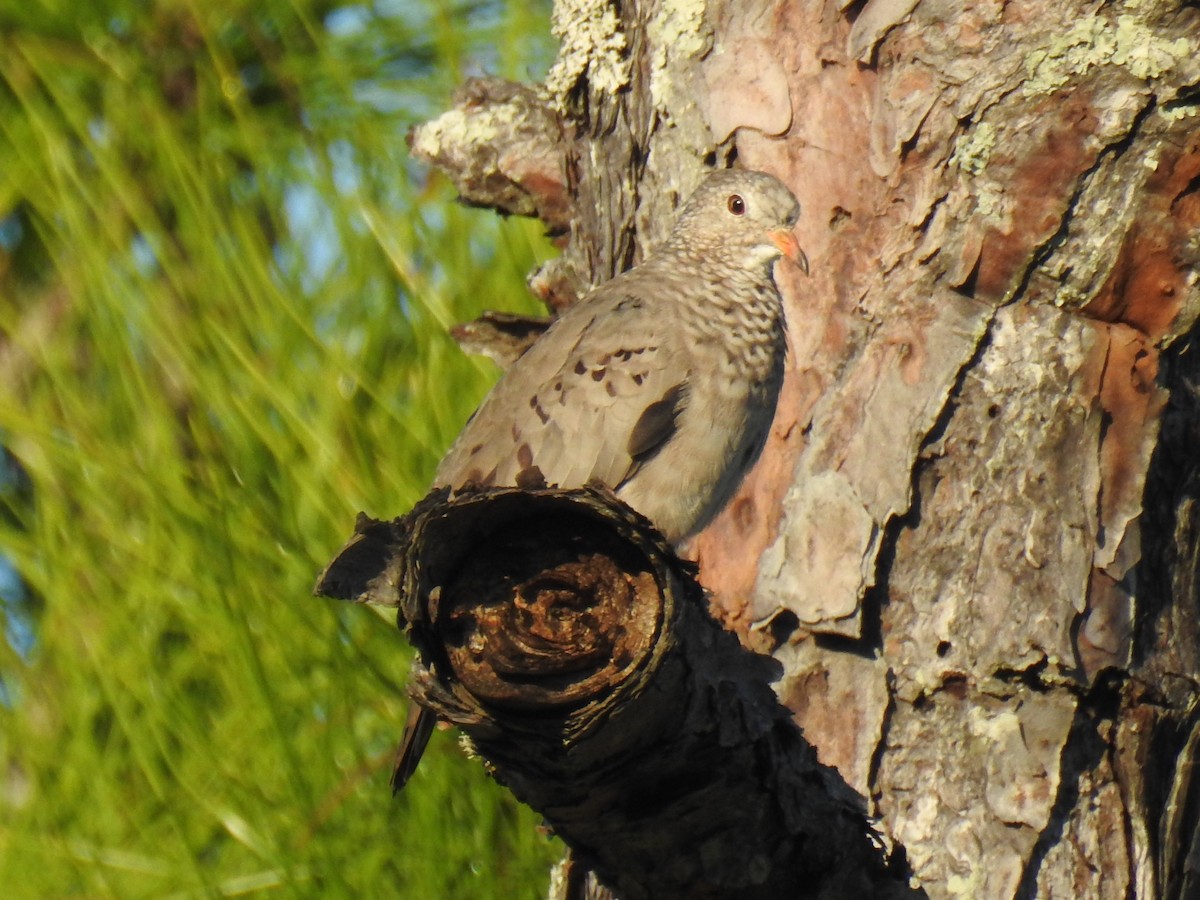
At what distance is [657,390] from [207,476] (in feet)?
3.18

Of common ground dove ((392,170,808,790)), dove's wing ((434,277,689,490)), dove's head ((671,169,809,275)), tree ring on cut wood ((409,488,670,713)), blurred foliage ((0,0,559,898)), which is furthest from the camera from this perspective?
dove's wing ((434,277,689,490))

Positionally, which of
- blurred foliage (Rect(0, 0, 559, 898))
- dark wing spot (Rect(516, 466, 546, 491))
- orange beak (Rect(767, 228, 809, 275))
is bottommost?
blurred foliage (Rect(0, 0, 559, 898))

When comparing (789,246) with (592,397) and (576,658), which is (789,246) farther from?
(576,658)

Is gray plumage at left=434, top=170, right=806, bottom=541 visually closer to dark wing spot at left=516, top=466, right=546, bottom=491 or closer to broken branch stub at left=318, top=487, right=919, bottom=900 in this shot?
broken branch stub at left=318, top=487, right=919, bottom=900

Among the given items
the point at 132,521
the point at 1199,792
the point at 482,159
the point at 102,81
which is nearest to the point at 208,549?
the point at 132,521

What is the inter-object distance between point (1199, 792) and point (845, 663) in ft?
2.06

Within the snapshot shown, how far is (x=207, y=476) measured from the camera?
9.55 feet

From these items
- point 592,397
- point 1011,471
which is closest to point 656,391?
point 592,397

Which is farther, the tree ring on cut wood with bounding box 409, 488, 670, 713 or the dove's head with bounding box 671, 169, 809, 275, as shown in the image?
the dove's head with bounding box 671, 169, 809, 275

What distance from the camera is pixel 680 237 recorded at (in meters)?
3.33

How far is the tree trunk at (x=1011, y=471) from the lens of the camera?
2498mm

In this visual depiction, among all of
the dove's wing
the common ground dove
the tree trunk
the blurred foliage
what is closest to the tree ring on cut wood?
the tree trunk

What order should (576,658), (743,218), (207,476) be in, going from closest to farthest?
(576,658) < (207,476) < (743,218)

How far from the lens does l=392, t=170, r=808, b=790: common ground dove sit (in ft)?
10.2
